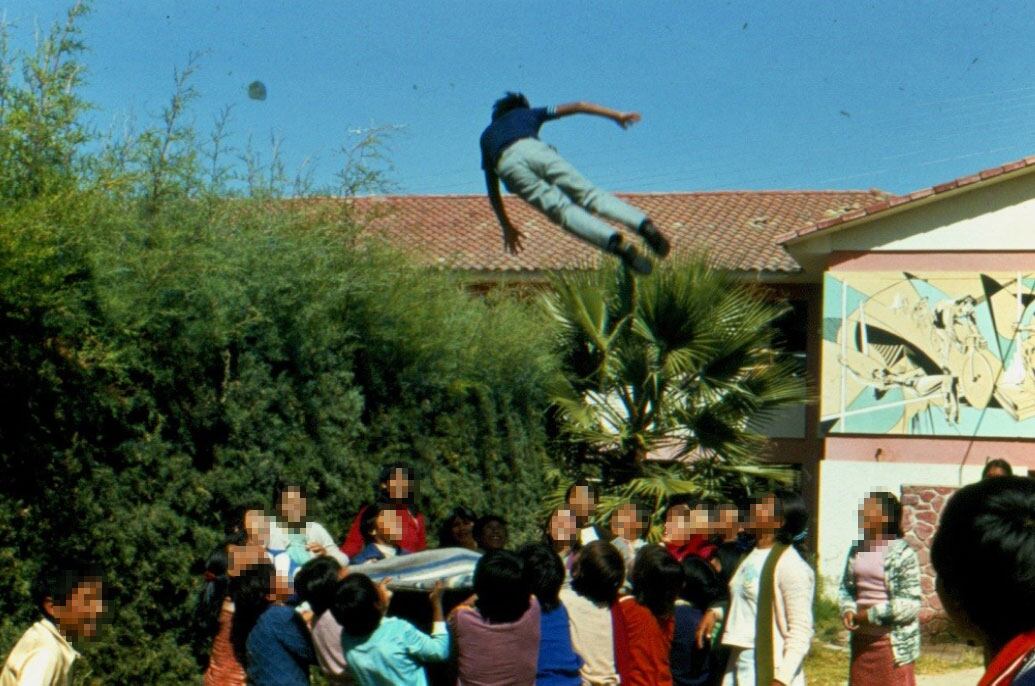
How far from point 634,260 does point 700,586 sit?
10.7ft

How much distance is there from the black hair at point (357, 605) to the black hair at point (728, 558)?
2.79 m

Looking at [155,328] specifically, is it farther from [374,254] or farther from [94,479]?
[374,254]

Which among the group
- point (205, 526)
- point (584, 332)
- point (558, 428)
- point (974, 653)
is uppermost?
point (584, 332)

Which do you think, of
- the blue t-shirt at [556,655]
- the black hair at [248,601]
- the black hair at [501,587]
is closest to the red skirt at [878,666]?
the blue t-shirt at [556,655]

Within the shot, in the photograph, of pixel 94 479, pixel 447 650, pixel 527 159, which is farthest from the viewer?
pixel 94 479

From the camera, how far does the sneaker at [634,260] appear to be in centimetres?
462

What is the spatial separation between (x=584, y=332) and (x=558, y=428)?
1.41 meters

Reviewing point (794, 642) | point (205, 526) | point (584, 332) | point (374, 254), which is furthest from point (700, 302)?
point (794, 642)

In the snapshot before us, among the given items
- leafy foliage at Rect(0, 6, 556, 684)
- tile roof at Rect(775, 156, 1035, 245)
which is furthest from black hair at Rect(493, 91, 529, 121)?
tile roof at Rect(775, 156, 1035, 245)

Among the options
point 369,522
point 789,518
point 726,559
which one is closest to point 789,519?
point 789,518

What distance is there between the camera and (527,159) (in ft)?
15.1

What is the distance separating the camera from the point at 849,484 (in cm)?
2023

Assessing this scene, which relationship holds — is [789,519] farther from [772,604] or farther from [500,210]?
[500,210]

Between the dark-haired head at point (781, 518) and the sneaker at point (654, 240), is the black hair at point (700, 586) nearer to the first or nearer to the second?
the dark-haired head at point (781, 518)
